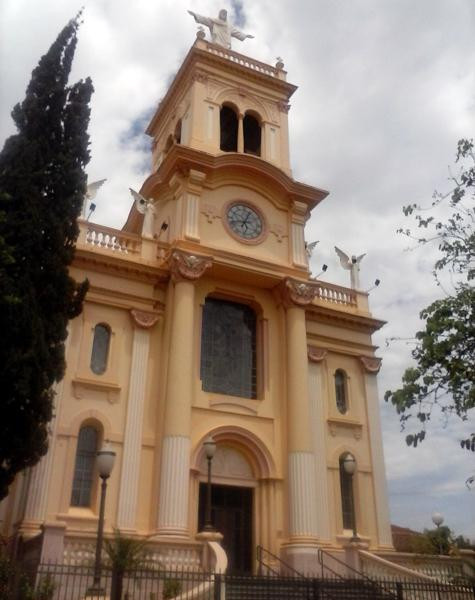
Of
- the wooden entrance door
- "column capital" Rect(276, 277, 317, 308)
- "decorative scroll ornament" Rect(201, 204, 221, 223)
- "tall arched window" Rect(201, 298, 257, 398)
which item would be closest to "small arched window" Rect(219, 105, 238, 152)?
"decorative scroll ornament" Rect(201, 204, 221, 223)

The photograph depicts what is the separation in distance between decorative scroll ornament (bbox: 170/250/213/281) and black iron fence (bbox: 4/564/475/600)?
943cm

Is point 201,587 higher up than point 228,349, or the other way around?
point 228,349

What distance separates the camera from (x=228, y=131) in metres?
28.5

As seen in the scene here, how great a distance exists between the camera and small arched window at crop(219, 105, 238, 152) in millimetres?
28172

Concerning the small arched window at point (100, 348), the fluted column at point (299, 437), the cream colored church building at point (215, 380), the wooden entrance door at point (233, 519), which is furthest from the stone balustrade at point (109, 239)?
the wooden entrance door at point (233, 519)

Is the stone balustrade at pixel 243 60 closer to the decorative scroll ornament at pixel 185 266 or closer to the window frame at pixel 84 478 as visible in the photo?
the decorative scroll ornament at pixel 185 266

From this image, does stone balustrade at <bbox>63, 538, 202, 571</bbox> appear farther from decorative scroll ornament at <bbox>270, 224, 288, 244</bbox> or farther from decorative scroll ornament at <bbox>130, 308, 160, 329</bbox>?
decorative scroll ornament at <bbox>270, 224, 288, 244</bbox>

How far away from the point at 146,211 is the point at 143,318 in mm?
4621

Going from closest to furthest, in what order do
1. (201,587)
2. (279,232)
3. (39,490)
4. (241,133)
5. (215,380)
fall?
(201,587)
(39,490)
(215,380)
(279,232)
(241,133)

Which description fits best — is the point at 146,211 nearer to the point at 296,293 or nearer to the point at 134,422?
the point at 296,293

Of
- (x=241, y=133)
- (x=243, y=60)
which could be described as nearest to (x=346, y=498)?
(x=241, y=133)

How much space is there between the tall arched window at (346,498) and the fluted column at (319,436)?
35.4 inches

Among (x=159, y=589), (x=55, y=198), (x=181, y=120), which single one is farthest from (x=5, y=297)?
(x=181, y=120)

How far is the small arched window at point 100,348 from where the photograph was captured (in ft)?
66.0
